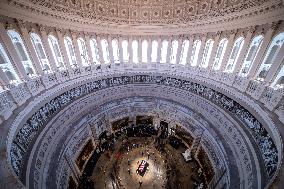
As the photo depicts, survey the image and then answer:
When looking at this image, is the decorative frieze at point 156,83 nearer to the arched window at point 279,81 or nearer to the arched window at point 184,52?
the arched window at point 184,52

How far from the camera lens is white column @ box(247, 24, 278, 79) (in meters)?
14.4

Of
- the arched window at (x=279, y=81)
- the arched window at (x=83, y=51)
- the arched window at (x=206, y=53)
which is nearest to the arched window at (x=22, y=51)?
the arched window at (x=83, y=51)

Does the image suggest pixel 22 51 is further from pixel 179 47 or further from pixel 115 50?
pixel 179 47

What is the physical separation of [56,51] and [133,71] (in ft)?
25.3

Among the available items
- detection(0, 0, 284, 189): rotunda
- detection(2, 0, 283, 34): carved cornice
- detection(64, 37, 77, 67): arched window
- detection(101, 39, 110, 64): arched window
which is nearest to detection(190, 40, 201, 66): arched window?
detection(0, 0, 284, 189): rotunda

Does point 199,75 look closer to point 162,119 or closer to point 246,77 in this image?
point 246,77

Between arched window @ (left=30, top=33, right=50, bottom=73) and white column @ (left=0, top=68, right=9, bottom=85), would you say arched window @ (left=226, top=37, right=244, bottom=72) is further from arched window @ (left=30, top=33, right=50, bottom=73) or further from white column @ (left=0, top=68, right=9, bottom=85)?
white column @ (left=0, top=68, right=9, bottom=85)

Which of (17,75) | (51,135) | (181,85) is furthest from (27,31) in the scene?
(181,85)

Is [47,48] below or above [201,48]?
below

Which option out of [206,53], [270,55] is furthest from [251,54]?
[206,53]

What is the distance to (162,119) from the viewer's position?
2434 centimetres

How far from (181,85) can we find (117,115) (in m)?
7.26

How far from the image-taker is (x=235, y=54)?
17.9 meters

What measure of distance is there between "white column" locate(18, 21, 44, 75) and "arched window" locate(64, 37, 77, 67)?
3400 millimetres
